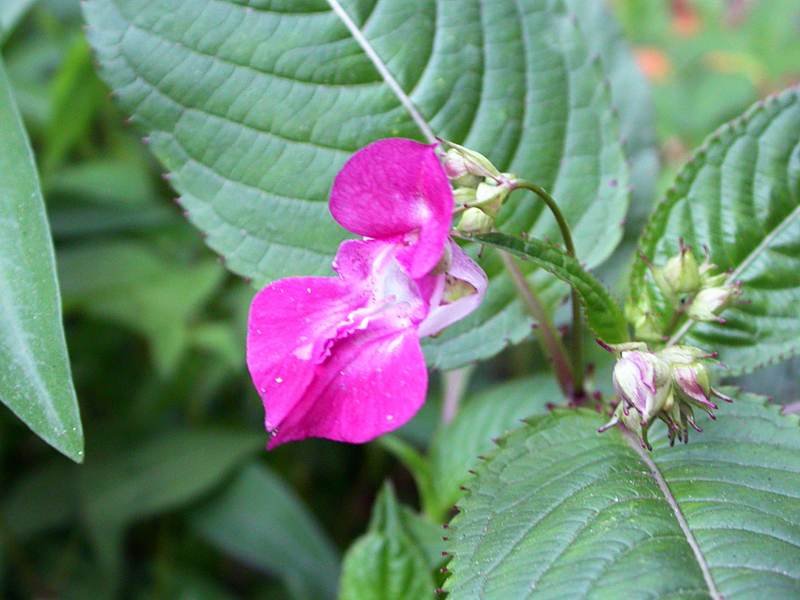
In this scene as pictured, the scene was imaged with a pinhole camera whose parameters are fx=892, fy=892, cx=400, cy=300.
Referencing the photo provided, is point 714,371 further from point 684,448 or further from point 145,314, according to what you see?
point 145,314

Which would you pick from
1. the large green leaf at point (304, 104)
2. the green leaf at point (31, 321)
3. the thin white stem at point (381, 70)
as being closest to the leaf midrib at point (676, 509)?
the large green leaf at point (304, 104)

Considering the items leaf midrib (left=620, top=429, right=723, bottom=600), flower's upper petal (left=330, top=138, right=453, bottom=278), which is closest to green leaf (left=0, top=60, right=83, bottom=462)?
flower's upper petal (left=330, top=138, right=453, bottom=278)

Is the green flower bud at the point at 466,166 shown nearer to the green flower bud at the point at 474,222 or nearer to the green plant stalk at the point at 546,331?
the green flower bud at the point at 474,222

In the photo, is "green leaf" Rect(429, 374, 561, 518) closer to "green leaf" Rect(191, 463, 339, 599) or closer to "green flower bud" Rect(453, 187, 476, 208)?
"green leaf" Rect(191, 463, 339, 599)

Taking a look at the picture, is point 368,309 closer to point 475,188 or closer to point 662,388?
point 475,188

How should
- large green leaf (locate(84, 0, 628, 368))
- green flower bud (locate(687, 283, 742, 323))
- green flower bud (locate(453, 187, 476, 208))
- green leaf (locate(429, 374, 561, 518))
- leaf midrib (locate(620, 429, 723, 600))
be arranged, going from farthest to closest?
green leaf (locate(429, 374, 561, 518))
large green leaf (locate(84, 0, 628, 368))
green flower bud (locate(687, 283, 742, 323))
green flower bud (locate(453, 187, 476, 208))
leaf midrib (locate(620, 429, 723, 600))

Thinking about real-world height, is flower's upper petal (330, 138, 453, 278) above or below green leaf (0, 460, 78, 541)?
above
